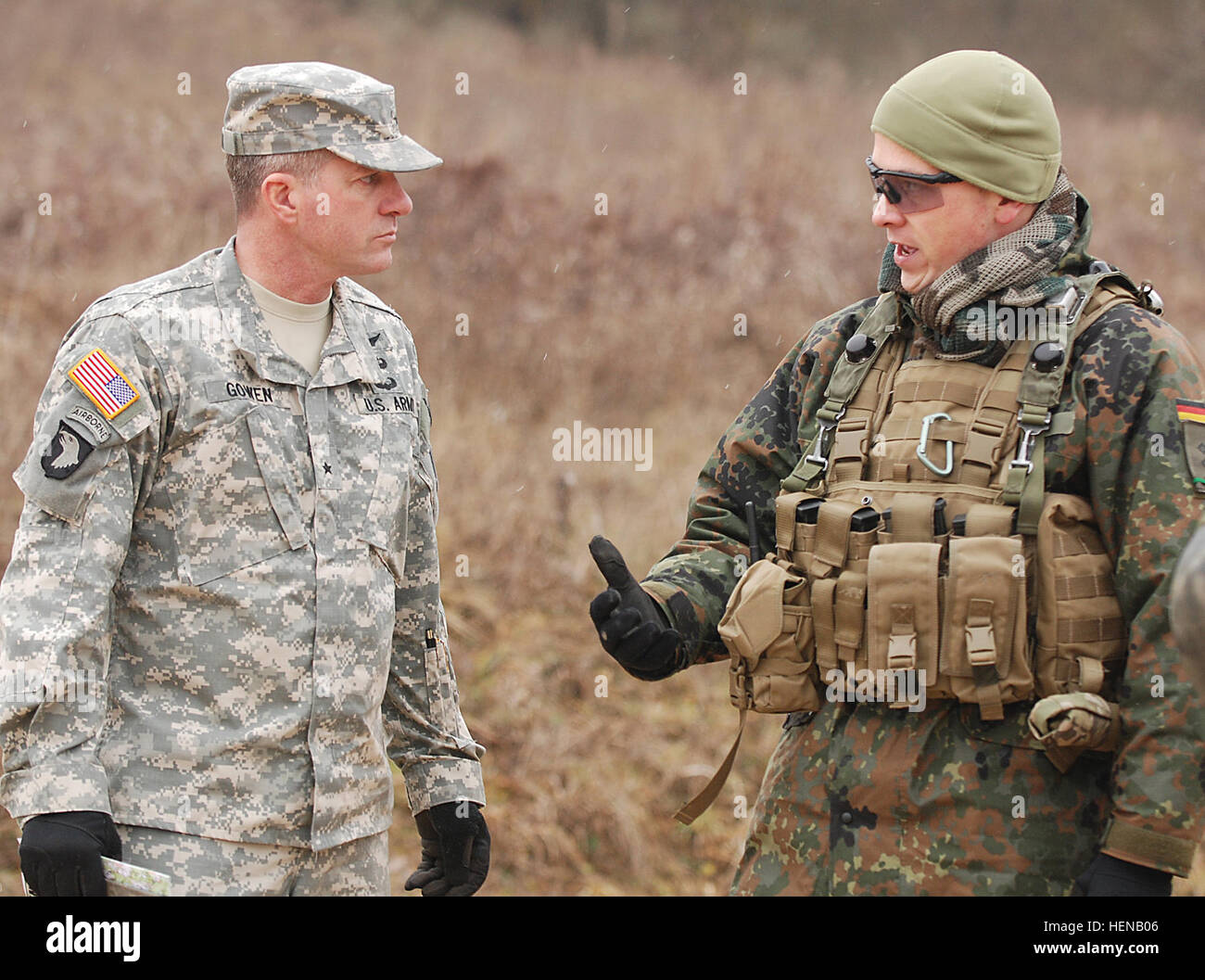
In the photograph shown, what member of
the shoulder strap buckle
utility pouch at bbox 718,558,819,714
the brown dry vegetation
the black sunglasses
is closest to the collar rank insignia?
utility pouch at bbox 718,558,819,714

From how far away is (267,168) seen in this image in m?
2.94

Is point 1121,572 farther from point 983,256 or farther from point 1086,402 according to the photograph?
point 983,256

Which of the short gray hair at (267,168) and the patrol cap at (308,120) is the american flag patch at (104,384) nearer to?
the short gray hair at (267,168)

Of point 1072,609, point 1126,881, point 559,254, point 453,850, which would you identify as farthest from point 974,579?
point 559,254

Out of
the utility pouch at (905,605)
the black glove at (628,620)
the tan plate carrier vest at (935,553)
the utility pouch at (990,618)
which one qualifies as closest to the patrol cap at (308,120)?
the black glove at (628,620)

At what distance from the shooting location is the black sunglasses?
2.83m

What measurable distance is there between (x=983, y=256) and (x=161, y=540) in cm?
172

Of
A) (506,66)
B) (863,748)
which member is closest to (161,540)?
(863,748)

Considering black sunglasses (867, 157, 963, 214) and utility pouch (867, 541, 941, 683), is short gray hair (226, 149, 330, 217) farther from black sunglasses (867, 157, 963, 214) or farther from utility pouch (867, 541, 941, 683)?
utility pouch (867, 541, 941, 683)

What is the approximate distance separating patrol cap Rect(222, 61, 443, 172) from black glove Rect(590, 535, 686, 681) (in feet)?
2.96

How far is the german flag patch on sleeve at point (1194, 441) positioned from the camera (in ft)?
8.38

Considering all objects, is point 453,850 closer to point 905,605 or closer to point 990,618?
point 905,605

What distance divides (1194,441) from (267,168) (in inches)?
74.7

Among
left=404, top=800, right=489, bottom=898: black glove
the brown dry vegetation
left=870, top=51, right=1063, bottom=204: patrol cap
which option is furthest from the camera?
the brown dry vegetation
